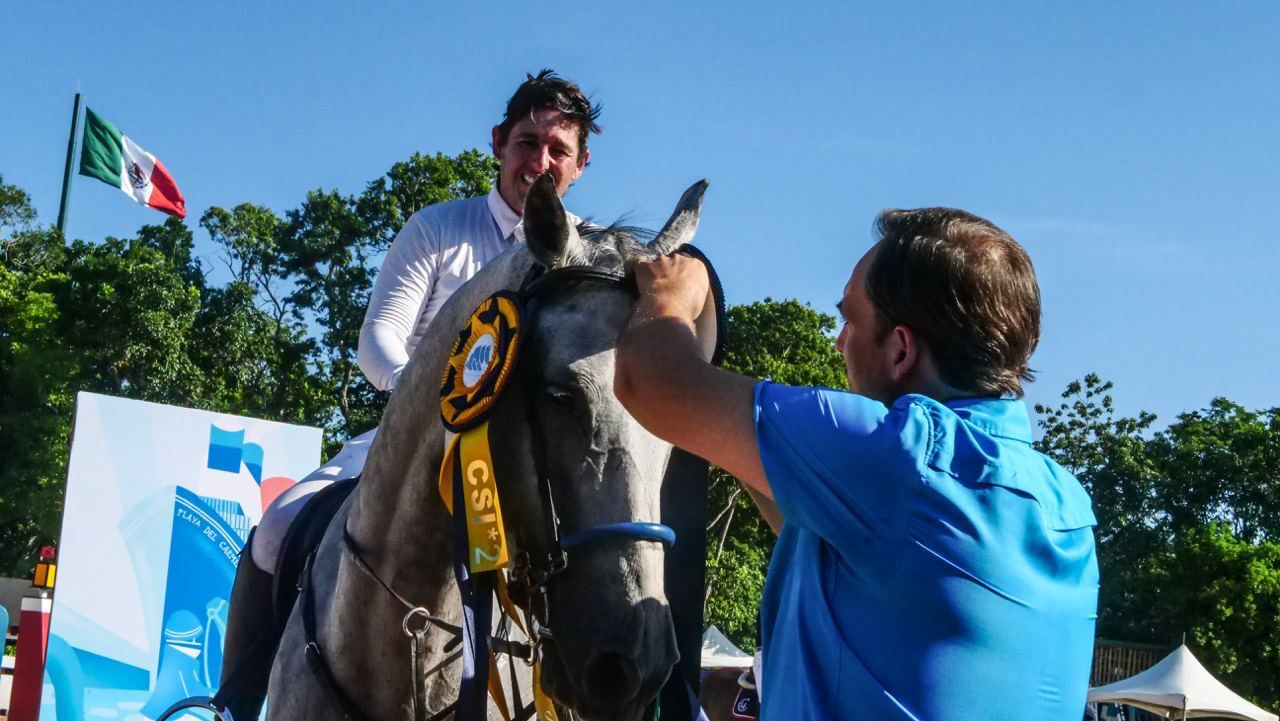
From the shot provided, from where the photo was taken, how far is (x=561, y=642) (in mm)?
2400

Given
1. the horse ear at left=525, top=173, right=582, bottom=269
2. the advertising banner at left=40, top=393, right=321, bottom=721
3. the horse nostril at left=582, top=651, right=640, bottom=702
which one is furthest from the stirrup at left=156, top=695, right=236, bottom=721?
the advertising banner at left=40, top=393, right=321, bottom=721

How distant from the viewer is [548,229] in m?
2.71

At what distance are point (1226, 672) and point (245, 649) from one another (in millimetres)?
40356

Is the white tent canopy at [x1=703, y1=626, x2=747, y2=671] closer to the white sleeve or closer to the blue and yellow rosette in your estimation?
the white sleeve

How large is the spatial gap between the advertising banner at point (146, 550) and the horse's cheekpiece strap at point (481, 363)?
5.97 metres

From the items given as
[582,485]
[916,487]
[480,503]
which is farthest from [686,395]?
[480,503]

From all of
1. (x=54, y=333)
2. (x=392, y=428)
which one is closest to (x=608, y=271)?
(x=392, y=428)

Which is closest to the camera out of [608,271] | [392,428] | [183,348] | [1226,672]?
[608,271]

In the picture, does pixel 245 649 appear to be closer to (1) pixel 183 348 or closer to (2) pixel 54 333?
(1) pixel 183 348

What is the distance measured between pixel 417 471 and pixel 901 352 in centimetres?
155

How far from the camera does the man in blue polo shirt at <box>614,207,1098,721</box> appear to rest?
1589 millimetres

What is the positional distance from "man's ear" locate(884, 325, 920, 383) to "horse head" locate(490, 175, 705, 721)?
29.4 inches

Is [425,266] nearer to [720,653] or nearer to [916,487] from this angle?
[916,487]

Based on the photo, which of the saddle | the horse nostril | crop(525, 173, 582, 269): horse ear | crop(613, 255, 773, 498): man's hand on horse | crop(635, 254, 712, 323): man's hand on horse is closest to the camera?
crop(613, 255, 773, 498): man's hand on horse
